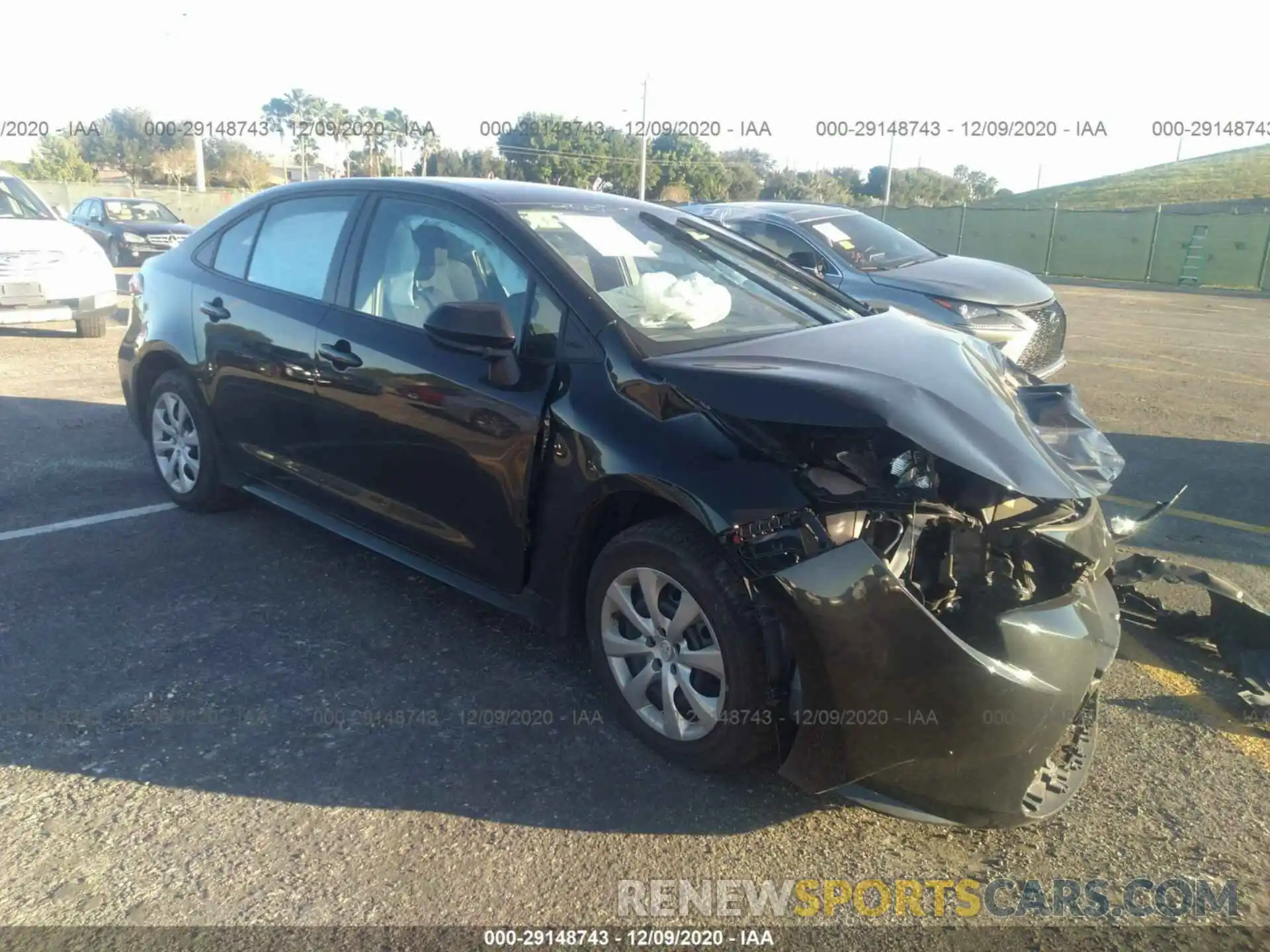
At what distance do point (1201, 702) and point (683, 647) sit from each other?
196 cm

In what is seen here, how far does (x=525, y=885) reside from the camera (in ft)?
8.13

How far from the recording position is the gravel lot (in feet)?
8.14

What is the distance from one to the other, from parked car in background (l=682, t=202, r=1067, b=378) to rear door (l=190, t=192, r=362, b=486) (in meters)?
3.84

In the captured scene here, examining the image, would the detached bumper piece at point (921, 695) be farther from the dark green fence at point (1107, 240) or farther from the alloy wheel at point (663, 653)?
the dark green fence at point (1107, 240)

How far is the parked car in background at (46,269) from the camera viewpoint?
31.4 feet

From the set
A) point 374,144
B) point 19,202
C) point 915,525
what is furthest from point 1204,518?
point 374,144

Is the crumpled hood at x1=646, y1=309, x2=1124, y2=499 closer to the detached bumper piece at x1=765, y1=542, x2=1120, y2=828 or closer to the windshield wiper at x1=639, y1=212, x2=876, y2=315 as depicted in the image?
the detached bumper piece at x1=765, y1=542, x2=1120, y2=828

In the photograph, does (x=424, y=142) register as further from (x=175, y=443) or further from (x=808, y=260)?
(x=175, y=443)

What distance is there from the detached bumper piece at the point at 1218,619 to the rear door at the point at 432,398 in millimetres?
2403

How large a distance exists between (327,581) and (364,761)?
56.8 inches

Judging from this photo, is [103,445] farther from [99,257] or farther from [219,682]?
[99,257]

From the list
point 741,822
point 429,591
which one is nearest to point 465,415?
point 429,591

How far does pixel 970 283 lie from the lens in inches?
314

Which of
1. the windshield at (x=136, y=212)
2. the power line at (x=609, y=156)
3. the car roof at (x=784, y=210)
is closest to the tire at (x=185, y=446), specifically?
the car roof at (x=784, y=210)
